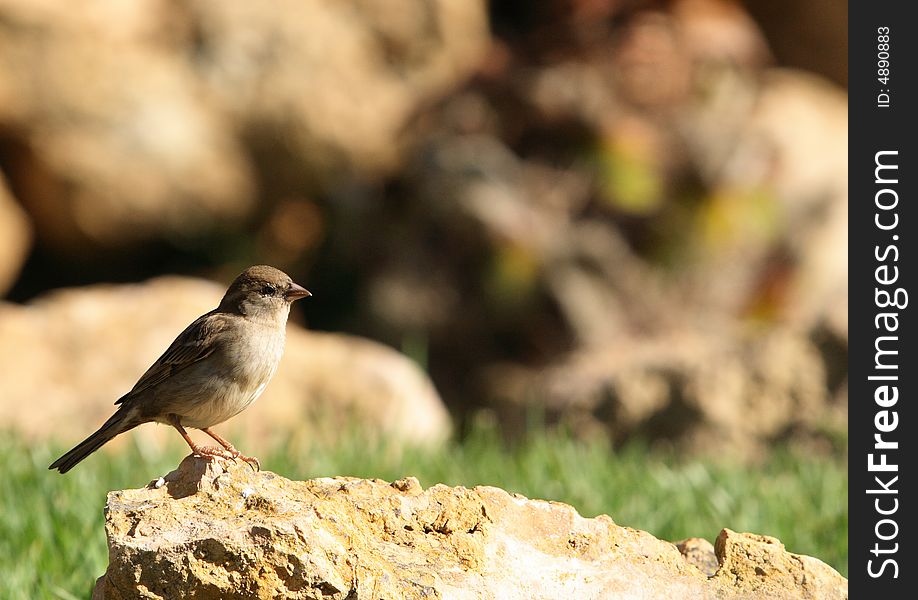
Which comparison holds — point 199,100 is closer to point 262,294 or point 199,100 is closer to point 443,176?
point 443,176

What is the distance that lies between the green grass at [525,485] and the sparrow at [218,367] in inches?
24.9

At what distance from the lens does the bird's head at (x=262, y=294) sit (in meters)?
3.74

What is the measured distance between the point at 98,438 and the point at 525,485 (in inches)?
91.5

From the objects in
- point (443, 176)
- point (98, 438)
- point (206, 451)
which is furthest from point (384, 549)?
point (443, 176)

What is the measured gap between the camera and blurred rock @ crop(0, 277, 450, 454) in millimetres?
6660

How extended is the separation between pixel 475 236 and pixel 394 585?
653 centimetres

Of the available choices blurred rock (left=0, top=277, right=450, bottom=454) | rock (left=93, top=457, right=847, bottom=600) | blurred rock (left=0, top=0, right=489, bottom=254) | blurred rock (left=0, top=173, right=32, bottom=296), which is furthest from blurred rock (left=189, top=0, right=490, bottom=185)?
rock (left=93, top=457, right=847, bottom=600)

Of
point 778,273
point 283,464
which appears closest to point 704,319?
point 778,273

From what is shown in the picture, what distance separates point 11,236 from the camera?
942 cm

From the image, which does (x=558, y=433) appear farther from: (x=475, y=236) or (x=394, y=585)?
(x=394, y=585)

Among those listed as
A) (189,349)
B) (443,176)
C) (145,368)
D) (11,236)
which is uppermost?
(443,176)

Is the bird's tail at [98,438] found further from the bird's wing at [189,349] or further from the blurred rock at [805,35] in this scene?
the blurred rock at [805,35]

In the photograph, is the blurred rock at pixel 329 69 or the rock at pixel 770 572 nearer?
the rock at pixel 770 572

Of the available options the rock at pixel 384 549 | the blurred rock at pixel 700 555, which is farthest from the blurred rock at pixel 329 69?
the rock at pixel 384 549
